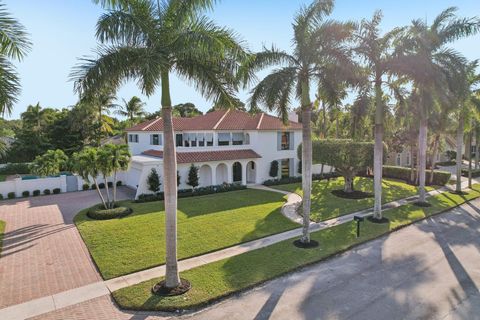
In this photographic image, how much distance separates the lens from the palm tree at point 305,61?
39.5 ft

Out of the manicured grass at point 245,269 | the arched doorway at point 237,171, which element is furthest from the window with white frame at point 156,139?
the manicured grass at point 245,269

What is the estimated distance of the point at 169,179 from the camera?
880 centimetres

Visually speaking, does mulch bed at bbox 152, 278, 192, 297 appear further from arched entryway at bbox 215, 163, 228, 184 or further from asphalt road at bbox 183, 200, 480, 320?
arched entryway at bbox 215, 163, 228, 184

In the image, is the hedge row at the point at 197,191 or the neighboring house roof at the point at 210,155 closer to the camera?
the hedge row at the point at 197,191

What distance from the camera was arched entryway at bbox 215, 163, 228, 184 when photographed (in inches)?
1061

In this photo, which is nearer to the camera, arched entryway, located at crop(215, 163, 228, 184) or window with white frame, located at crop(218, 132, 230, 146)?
arched entryway, located at crop(215, 163, 228, 184)

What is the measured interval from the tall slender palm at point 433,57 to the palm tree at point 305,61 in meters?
4.90

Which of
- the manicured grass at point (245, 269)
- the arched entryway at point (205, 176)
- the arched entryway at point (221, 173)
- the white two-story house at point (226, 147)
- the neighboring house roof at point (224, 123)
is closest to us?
the manicured grass at point (245, 269)

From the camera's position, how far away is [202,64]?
8.83 metres

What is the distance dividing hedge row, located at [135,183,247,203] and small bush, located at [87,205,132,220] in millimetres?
2945

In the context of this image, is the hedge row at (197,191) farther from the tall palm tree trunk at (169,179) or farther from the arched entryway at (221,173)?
the tall palm tree trunk at (169,179)

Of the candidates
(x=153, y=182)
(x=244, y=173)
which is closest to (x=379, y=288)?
(x=153, y=182)

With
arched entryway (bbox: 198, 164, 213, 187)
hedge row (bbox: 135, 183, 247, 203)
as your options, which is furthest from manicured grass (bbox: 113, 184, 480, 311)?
arched entryway (bbox: 198, 164, 213, 187)

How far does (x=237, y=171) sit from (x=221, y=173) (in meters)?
1.75
